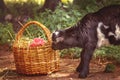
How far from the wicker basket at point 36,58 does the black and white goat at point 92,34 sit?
153 mm

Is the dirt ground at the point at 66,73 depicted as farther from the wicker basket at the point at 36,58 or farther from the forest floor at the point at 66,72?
the wicker basket at the point at 36,58

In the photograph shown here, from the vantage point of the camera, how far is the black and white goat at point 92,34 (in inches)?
270

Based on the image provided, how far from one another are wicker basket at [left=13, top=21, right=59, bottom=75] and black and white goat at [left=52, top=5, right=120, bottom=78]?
6.0 inches

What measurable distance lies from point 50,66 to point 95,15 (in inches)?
45.1

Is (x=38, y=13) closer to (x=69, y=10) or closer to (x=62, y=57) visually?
(x=69, y=10)

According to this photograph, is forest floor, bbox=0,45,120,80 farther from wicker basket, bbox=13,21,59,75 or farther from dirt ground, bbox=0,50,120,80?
wicker basket, bbox=13,21,59,75

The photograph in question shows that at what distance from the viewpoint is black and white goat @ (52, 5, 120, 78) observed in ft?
22.5

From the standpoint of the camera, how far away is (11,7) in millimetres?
13875

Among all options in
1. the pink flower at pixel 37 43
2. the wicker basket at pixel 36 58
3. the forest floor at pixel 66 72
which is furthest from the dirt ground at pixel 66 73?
the pink flower at pixel 37 43

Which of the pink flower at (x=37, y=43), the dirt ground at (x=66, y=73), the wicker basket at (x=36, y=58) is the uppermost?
the pink flower at (x=37, y=43)

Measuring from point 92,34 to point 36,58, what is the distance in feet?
3.28

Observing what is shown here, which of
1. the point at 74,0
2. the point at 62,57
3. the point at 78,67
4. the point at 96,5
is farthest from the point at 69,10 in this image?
the point at 78,67

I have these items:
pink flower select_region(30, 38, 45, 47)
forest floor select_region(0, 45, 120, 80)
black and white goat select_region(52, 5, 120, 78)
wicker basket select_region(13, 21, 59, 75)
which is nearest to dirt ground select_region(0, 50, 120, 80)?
forest floor select_region(0, 45, 120, 80)

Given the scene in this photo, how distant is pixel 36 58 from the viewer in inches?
272
